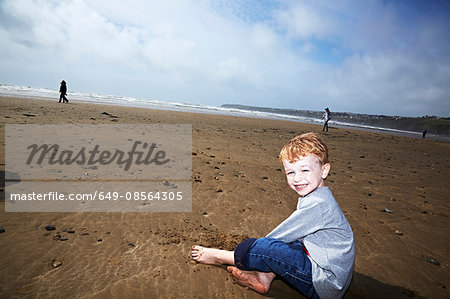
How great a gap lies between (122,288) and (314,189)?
2384mm

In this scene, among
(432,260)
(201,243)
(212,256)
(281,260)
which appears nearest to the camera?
(281,260)

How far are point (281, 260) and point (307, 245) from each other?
1.05 feet

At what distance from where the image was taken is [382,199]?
228 inches

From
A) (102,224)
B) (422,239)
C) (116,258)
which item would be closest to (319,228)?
(116,258)

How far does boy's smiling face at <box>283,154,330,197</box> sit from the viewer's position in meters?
2.40

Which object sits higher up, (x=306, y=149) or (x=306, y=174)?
(x=306, y=149)

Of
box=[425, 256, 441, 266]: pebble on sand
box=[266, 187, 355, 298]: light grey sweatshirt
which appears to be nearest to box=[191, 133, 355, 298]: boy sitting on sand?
box=[266, 187, 355, 298]: light grey sweatshirt

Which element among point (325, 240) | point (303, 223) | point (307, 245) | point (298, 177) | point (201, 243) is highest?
point (298, 177)

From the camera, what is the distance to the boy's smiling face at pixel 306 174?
2.40m

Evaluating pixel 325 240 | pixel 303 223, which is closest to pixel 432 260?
pixel 325 240

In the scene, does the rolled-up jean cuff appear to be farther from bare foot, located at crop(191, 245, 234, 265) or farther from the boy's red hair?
the boy's red hair

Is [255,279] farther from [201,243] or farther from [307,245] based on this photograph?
[201,243]

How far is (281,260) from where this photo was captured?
7.54ft

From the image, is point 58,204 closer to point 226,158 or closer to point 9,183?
point 9,183
